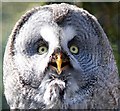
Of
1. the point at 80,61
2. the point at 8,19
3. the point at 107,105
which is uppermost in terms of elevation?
the point at 8,19

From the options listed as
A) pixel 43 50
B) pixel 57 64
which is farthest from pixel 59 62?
pixel 43 50

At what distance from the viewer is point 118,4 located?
4672mm

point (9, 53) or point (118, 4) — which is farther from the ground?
point (118, 4)

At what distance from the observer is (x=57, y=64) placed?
2.74 metres

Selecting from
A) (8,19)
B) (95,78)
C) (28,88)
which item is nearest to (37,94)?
(28,88)

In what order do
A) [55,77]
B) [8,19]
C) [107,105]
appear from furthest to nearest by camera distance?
[8,19] → [107,105] → [55,77]

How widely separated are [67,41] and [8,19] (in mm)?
1814

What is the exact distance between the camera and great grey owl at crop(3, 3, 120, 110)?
9.22 feet

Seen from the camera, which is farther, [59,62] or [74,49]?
[74,49]

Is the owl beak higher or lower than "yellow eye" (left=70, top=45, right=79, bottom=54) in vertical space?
lower

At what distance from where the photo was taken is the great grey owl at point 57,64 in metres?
2.81

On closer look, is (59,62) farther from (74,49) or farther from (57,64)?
(74,49)

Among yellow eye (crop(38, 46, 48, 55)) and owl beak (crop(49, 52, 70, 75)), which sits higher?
yellow eye (crop(38, 46, 48, 55))

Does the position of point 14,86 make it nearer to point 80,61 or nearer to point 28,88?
point 28,88
